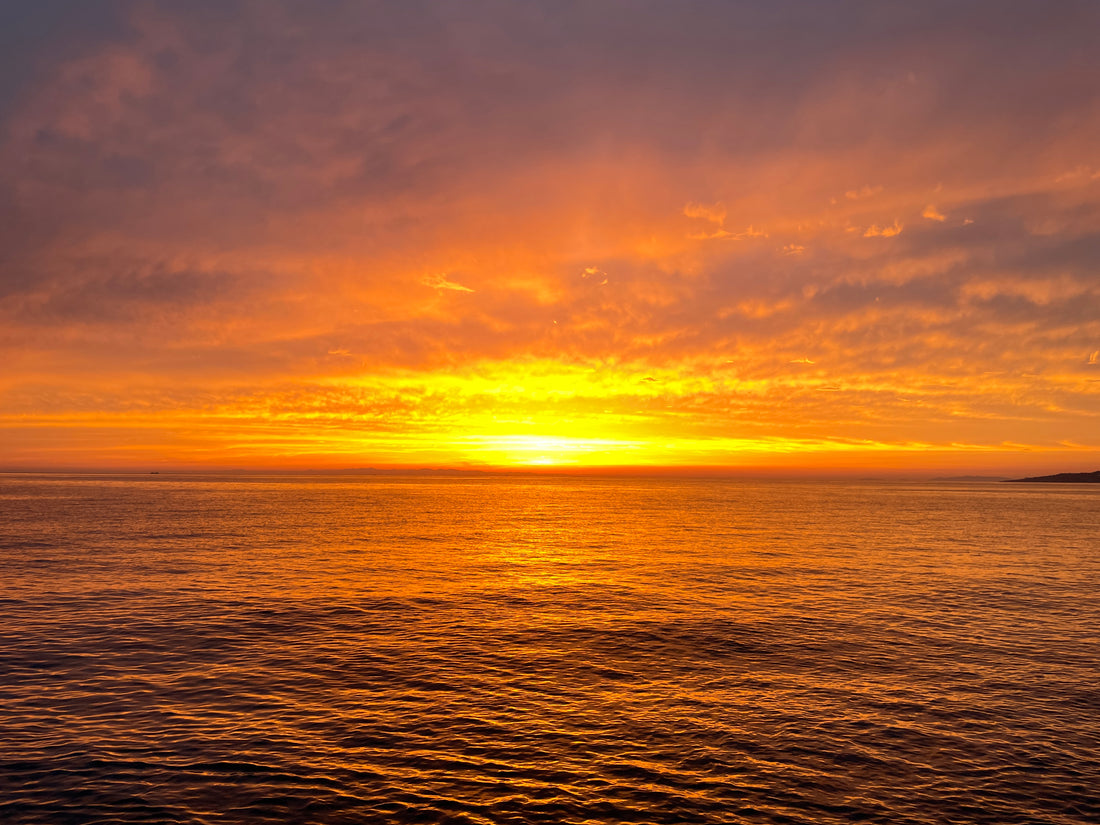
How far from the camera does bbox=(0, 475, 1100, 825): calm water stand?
690 inches

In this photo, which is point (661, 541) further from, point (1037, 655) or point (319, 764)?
point (319, 764)

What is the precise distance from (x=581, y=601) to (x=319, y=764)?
2652 centimetres

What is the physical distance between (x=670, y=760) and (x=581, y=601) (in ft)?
80.3

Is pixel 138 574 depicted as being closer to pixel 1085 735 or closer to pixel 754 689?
pixel 754 689

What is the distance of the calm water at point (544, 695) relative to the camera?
17531mm

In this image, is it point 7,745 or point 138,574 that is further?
point 138,574

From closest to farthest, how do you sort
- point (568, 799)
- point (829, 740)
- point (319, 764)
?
point (568, 799), point (319, 764), point (829, 740)

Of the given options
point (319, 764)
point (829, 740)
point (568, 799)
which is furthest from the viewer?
point (829, 740)

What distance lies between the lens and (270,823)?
16047mm

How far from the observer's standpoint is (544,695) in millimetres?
25234

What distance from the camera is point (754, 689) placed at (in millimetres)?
26125

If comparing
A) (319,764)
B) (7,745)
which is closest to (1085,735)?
(319,764)

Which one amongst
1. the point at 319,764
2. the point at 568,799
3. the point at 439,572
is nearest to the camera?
the point at 568,799

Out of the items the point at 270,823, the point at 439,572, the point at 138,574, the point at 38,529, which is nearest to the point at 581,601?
the point at 439,572
